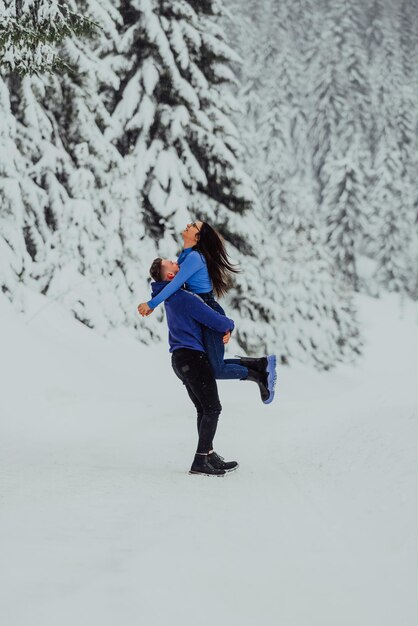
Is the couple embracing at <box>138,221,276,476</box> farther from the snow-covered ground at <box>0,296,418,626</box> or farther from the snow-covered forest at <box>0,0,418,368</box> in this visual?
the snow-covered forest at <box>0,0,418,368</box>

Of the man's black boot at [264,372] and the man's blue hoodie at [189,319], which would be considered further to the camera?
the man's black boot at [264,372]

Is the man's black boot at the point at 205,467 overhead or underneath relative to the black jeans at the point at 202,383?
underneath

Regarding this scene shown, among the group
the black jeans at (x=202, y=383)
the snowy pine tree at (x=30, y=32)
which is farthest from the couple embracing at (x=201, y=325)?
the snowy pine tree at (x=30, y=32)

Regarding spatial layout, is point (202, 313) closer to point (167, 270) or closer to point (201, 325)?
point (201, 325)

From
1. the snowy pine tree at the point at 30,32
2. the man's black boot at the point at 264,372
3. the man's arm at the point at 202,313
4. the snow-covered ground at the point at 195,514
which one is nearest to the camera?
the snow-covered ground at the point at 195,514

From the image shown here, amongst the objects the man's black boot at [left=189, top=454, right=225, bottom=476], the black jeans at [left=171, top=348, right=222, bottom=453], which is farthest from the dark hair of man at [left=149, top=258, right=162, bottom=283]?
the man's black boot at [left=189, top=454, right=225, bottom=476]

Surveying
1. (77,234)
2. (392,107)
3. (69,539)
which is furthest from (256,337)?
(392,107)

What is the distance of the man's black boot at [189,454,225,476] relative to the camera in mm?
5568

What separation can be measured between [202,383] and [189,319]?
0.55m

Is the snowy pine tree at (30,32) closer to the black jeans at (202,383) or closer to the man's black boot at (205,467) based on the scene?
the black jeans at (202,383)

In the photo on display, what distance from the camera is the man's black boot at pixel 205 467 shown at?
5.57 m

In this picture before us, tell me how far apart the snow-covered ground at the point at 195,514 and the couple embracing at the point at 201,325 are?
0.45 meters

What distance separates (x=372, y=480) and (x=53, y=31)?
5854mm

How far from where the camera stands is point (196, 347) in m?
5.53
